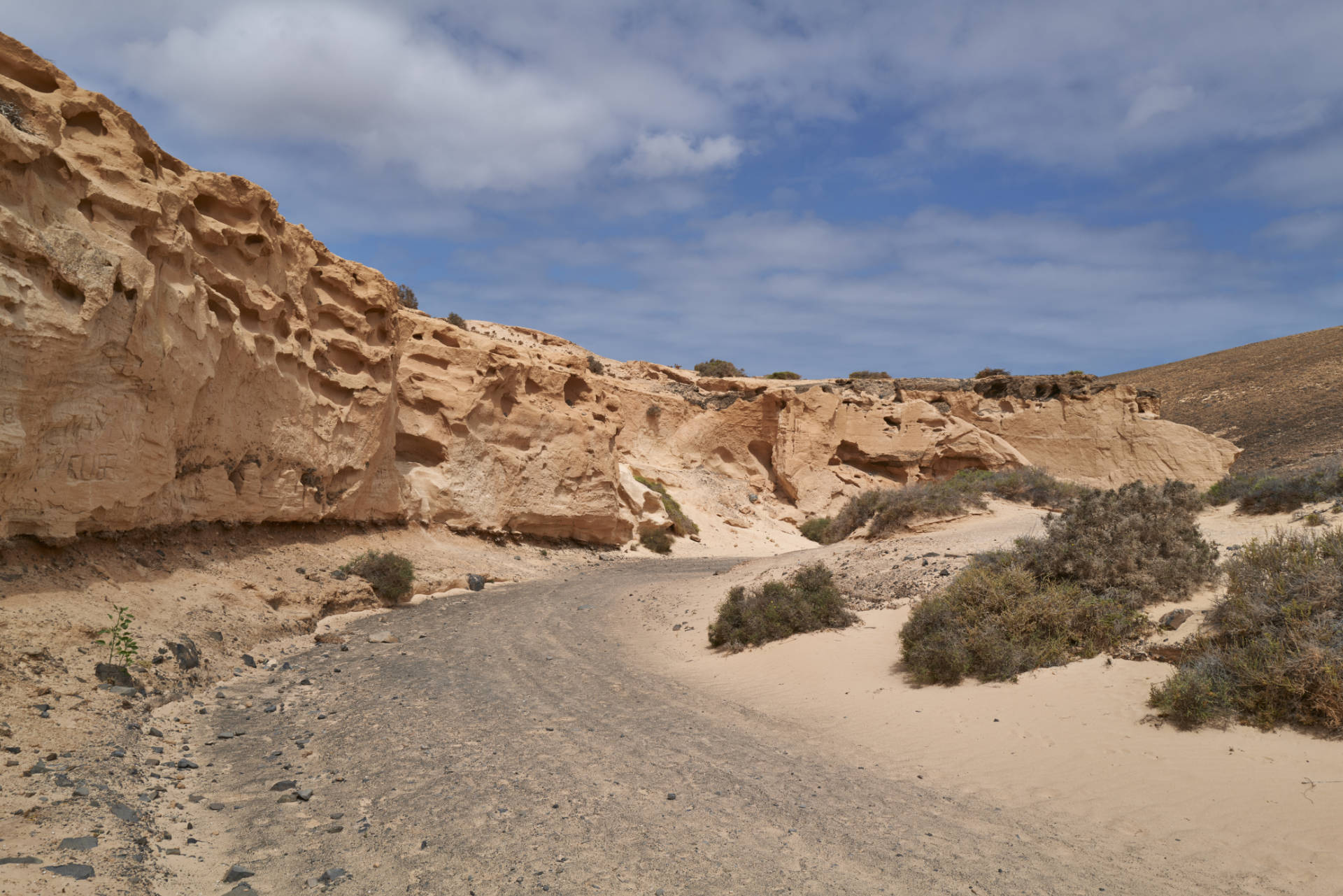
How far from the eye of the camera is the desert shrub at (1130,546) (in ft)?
25.0

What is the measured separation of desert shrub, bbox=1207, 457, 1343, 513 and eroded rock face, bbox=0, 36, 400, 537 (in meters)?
14.6

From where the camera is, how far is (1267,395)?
44469mm

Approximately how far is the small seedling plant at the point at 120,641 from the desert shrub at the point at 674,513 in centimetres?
1862

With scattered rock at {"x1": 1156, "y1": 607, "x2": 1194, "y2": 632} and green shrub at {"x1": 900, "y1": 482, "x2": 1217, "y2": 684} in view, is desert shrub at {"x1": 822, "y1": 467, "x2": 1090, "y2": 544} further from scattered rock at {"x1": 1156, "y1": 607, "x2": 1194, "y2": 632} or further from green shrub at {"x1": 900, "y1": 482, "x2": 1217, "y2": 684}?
scattered rock at {"x1": 1156, "y1": 607, "x2": 1194, "y2": 632}

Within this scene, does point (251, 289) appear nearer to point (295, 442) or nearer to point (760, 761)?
point (295, 442)

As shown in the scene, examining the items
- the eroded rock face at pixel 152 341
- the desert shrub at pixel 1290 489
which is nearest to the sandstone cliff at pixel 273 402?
the eroded rock face at pixel 152 341

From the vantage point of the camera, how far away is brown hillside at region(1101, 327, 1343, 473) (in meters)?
35.6

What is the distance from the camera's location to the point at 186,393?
9.91 m

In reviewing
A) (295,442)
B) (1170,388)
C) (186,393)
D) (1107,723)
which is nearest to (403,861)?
(1107,723)

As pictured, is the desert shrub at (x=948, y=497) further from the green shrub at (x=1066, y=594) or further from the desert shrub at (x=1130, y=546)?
the green shrub at (x=1066, y=594)

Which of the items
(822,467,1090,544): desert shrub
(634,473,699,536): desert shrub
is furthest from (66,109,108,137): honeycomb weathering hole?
(634,473,699,536): desert shrub

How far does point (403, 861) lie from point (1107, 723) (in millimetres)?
5467

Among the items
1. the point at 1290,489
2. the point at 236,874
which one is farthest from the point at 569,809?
the point at 1290,489

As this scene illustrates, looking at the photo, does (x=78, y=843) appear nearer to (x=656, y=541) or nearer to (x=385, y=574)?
(x=385, y=574)
